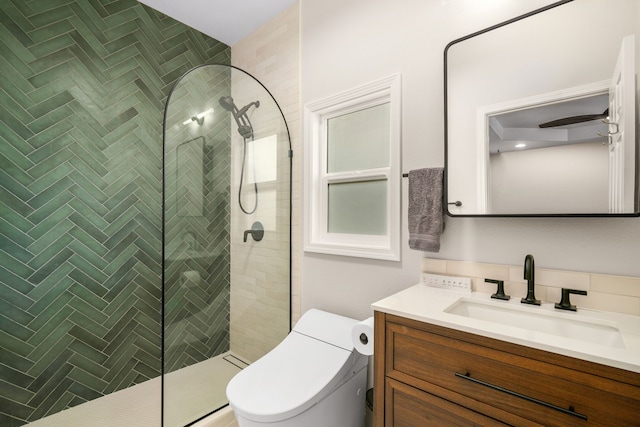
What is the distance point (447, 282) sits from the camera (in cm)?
141

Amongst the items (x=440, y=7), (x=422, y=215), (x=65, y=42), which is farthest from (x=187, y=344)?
(x=440, y=7)

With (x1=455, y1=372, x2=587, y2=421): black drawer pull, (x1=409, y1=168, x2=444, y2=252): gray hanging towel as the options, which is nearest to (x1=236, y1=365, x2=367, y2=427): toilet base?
(x1=455, y1=372, x2=587, y2=421): black drawer pull

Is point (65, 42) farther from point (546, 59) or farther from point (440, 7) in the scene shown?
point (546, 59)

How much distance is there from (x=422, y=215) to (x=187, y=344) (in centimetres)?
146

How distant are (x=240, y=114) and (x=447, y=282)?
1573 mm

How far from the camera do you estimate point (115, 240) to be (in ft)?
7.06

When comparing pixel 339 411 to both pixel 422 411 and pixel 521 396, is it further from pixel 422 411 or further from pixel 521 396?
pixel 521 396

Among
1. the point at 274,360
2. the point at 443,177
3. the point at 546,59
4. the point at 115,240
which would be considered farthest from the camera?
the point at 115,240

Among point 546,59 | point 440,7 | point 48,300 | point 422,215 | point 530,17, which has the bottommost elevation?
point 48,300

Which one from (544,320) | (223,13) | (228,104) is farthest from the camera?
(223,13)

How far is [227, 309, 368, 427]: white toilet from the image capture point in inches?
47.8

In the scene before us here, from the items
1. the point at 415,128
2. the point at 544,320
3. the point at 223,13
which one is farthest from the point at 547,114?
the point at 223,13

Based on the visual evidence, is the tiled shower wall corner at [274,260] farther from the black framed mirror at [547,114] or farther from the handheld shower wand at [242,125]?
the black framed mirror at [547,114]

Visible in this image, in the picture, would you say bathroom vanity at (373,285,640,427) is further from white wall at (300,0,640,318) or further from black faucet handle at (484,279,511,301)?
white wall at (300,0,640,318)
